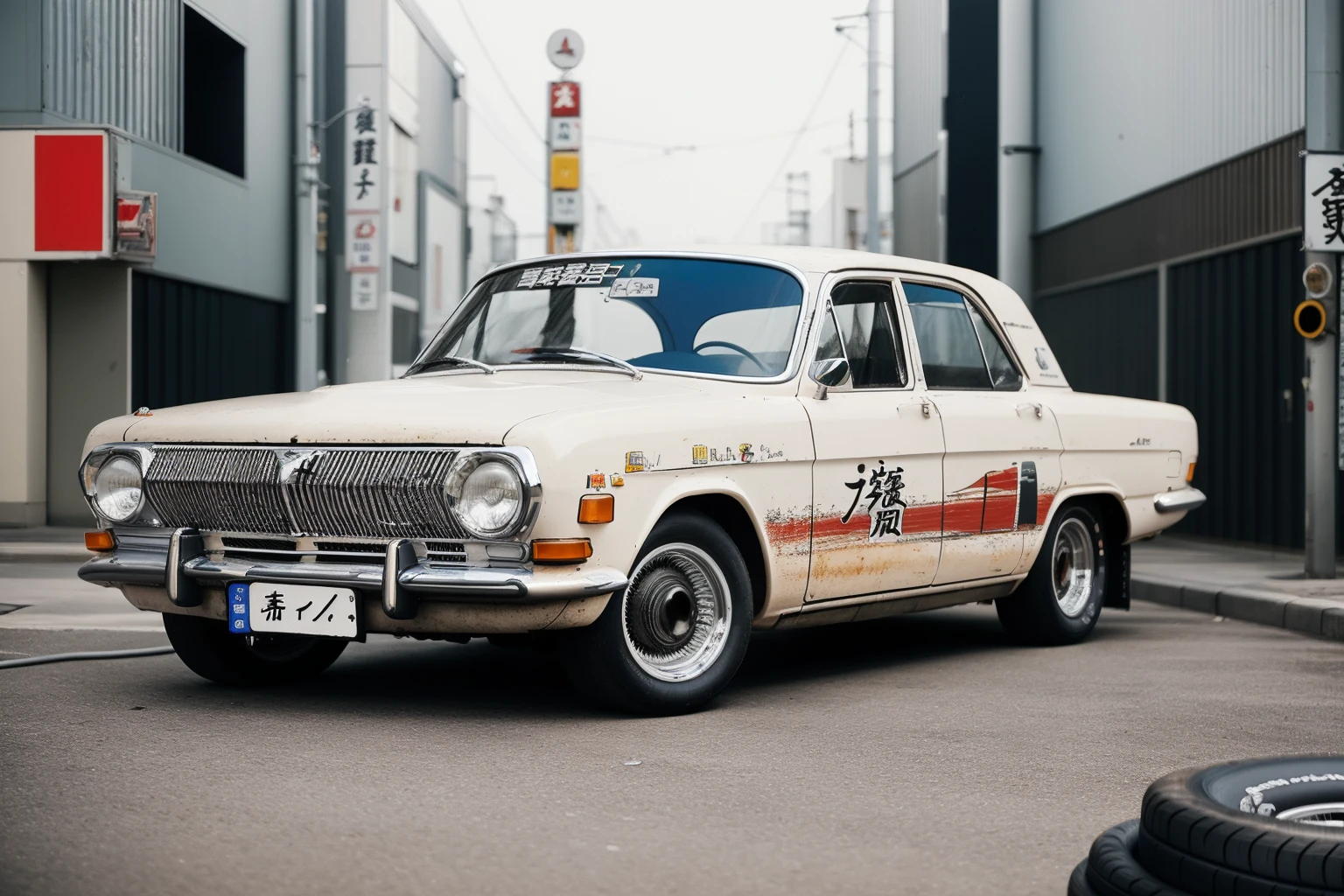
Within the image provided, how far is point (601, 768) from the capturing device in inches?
181

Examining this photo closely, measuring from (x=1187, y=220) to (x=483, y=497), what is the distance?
38.3 ft

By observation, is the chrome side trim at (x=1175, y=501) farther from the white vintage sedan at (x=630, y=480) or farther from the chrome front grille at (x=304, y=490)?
the chrome front grille at (x=304, y=490)

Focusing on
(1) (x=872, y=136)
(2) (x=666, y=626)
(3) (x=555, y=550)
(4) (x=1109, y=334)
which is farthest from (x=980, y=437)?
(1) (x=872, y=136)

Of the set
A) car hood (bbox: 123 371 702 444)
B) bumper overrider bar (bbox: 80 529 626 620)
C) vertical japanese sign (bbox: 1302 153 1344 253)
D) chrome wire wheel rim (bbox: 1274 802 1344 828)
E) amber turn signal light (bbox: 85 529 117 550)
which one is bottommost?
chrome wire wheel rim (bbox: 1274 802 1344 828)

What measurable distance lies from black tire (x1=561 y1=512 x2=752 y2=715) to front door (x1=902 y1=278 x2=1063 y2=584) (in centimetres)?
139

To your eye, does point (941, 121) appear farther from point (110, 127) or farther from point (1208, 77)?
point (110, 127)

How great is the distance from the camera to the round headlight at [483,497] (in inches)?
196

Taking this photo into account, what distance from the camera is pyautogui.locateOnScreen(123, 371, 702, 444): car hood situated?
202 inches

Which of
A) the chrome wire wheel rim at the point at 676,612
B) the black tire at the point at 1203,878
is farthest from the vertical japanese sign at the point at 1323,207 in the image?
the black tire at the point at 1203,878

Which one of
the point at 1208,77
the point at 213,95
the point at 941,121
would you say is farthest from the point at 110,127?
the point at 941,121

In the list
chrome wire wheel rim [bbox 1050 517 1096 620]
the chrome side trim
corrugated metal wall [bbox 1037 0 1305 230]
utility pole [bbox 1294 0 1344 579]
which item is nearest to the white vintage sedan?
chrome wire wheel rim [bbox 1050 517 1096 620]

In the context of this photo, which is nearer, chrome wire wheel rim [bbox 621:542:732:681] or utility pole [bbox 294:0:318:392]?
chrome wire wheel rim [bbox 621:542:732:681]

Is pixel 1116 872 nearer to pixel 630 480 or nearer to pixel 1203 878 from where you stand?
pixel 1203 878

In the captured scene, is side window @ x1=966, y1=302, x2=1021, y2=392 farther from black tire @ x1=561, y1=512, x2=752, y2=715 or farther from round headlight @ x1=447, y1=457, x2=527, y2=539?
round headlight @ x1=447, y1=457, x2=527, y2=539
